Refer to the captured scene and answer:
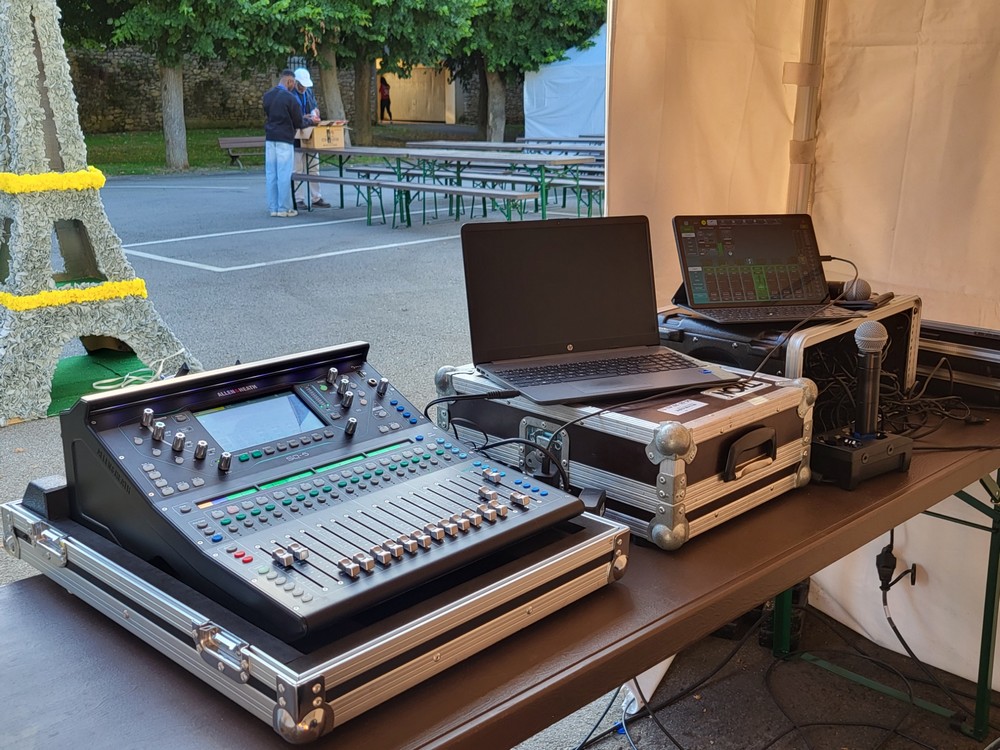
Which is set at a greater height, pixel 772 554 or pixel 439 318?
pixel 772 554

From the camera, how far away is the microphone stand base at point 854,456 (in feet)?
4.89

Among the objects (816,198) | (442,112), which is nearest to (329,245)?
(816,198)

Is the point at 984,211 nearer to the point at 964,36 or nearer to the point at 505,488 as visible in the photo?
the point at 964,36

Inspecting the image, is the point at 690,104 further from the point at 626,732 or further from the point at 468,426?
the point at 626,732

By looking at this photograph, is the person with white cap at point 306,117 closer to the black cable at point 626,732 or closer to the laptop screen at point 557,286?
the black cable at point 626,732

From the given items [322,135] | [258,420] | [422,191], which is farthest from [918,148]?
[322,135]

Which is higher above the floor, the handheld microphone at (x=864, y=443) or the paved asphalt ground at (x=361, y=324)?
the handheld microphone at (x=864, y=443)

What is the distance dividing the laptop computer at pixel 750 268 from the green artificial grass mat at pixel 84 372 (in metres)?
3.41

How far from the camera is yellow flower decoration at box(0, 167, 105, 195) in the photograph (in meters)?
3.94

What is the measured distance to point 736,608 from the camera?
1183mm

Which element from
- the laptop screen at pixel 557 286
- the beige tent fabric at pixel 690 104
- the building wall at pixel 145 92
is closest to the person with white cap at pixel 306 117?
the building wall at pixel 145 92

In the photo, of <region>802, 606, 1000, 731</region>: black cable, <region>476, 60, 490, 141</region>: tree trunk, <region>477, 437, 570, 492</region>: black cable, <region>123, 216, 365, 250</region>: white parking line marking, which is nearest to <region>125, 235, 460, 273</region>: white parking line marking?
<region>123, 216, 365, 250</region>: white parking line marking

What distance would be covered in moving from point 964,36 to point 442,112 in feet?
93.7

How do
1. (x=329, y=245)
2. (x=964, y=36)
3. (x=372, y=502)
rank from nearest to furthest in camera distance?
1. (x=372, y=502)
2. (x=964, y=36)
3. (x=329, y=245)
